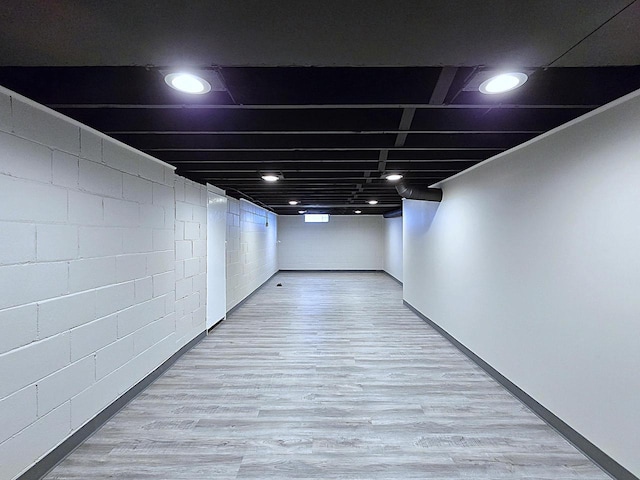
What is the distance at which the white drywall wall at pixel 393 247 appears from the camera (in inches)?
389

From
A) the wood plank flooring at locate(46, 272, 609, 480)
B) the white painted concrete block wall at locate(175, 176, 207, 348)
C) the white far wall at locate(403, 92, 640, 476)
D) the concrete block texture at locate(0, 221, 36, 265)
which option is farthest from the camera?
the white painted concrete block wall at locate(175, 176, 207, 348)

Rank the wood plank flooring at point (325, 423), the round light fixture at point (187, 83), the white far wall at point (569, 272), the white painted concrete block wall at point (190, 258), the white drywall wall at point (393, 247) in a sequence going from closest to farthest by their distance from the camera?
the round light fixture at point (187, 83) → the white far wall at point (569, 272) → the wood plank flooring at point (325, 423) → the white painted concrete block wall at point (190, 258) → the white drywall wall at point (393, 247)

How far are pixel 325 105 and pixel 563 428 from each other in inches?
106

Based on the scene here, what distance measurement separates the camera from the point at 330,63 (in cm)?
142

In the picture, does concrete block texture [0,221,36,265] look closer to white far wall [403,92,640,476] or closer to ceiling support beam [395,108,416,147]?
ceiling support beam [395,108,416,147]

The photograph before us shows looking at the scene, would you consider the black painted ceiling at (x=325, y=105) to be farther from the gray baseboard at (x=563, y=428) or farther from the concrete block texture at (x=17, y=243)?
the gray baseboard at (x=563, y=428)

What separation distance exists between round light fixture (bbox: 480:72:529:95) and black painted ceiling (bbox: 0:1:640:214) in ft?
0.15

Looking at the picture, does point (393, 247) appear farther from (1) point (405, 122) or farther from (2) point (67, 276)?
(2) point (67, 276)

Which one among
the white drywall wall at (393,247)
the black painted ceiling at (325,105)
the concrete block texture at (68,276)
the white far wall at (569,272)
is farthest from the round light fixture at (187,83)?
the white drywall wall at (393,247)

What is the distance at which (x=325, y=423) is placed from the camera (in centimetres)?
245

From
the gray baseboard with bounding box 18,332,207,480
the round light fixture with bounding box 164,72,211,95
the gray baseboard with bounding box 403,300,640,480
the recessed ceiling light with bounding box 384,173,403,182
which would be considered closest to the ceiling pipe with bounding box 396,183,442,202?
the recessed ceiling light with bounding box 384,173,403,182

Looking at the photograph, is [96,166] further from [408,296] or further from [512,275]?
[408,296]

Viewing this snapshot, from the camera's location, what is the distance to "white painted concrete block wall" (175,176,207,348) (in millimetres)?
3797

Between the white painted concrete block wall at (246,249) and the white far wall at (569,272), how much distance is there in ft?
13.0
